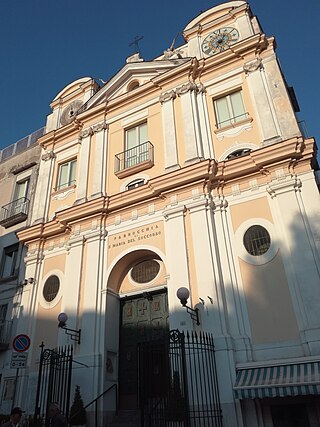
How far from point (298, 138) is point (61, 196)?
1067 cm

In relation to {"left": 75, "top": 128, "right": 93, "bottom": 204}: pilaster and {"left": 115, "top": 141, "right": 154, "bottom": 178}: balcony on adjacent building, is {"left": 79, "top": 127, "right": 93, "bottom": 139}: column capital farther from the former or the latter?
{"left": 115, "top": 141, "right": 154, "bottom": 178}: balcony on adjacent building

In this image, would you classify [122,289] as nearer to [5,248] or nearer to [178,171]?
[178,171]

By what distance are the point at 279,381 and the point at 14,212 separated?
15.0 metres

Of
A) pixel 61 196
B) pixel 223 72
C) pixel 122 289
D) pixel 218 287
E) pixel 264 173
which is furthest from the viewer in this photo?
pixel 61 196

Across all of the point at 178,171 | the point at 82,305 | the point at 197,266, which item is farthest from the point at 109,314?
the point at 178,171

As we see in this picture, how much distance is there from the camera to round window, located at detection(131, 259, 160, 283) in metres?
13.4

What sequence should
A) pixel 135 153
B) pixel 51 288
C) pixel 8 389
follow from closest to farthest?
pixel 8 389 → pixel 51 288 → pixel 135 153

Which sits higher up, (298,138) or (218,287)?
(298,138)

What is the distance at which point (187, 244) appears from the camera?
1196 cm

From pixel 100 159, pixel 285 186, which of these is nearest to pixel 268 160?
pixel 285 186

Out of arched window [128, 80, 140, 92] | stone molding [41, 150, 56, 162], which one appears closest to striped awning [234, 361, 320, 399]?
stone molding [41, 150, 56, 162]

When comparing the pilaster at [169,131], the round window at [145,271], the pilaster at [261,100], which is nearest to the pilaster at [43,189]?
the round window at [145,271]

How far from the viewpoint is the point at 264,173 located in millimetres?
11977

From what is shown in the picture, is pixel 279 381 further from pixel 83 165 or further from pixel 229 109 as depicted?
pixel 83 165
